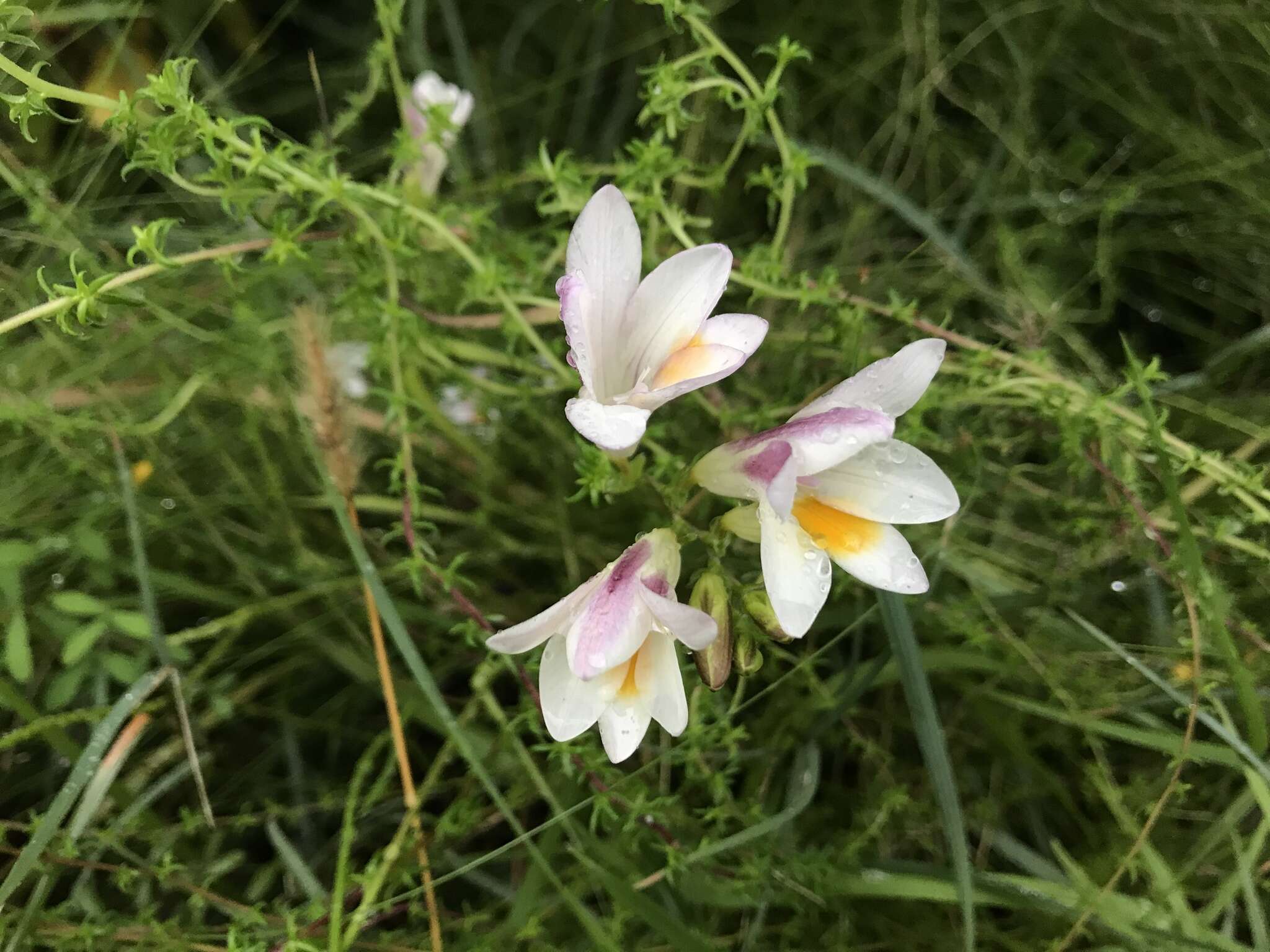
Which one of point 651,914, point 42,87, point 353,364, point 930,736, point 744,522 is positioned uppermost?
point 42,87

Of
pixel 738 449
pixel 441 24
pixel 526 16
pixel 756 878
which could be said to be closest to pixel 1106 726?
pixel 756 878

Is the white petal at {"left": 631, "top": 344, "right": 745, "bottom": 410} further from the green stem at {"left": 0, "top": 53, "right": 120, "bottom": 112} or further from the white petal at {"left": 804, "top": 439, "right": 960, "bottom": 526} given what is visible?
the green stem at {"left": 0, "top": 53, "right": 120, "bottom": 112}

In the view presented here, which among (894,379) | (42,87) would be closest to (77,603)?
(42,87)

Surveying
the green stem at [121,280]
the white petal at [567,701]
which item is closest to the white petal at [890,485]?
the white petal at [567,701]

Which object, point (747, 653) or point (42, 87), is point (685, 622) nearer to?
point (747, 653)

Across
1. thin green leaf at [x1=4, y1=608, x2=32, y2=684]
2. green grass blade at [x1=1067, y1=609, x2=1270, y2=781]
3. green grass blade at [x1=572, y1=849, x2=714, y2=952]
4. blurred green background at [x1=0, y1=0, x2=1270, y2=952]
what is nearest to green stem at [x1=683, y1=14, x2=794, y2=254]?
blurred green background at [x1=0, y1=0, x2=1270, y2=952]

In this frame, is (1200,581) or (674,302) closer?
(674,302)
